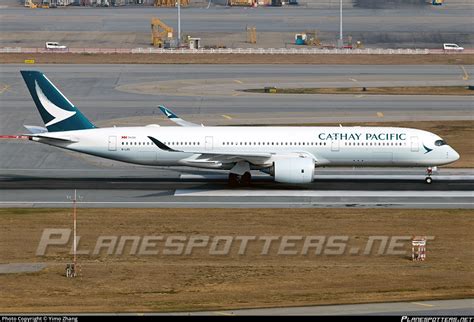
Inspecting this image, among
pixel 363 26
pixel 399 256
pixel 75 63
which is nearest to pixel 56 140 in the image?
pixel 399 256

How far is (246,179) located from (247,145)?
212 cm

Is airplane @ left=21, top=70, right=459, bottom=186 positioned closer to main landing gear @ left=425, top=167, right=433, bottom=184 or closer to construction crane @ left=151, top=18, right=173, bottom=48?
main landing gear @ left=425, top=167, right=433, bottom=184

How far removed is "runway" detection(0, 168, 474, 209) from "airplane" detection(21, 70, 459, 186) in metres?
1.57

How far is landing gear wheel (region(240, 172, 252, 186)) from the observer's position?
66.1 metres

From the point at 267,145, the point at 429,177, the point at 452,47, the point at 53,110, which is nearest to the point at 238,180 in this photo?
the point at 267,145

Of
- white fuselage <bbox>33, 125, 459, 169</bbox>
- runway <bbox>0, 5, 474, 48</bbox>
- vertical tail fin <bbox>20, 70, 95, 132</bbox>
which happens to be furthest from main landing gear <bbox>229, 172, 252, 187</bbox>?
runway <bbox>0, 5, 474, 48</bbox>

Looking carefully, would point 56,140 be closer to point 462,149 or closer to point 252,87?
point 462,149

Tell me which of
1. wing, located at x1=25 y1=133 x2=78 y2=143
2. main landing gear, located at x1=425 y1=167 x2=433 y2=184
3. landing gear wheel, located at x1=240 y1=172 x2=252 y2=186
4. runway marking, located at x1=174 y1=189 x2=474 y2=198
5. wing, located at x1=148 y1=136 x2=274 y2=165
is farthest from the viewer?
main landing gear, located at x1=425 y1=167 x2=433 y2=184

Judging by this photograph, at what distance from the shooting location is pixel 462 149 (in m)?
79.7

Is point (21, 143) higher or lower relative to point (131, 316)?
lower

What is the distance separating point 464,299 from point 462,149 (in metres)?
40.3

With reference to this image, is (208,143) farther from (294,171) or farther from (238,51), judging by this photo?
(238,51)

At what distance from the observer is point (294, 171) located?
209 ft

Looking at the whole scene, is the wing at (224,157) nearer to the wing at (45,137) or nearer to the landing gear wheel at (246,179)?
the landing gear wheel at (246,179)
